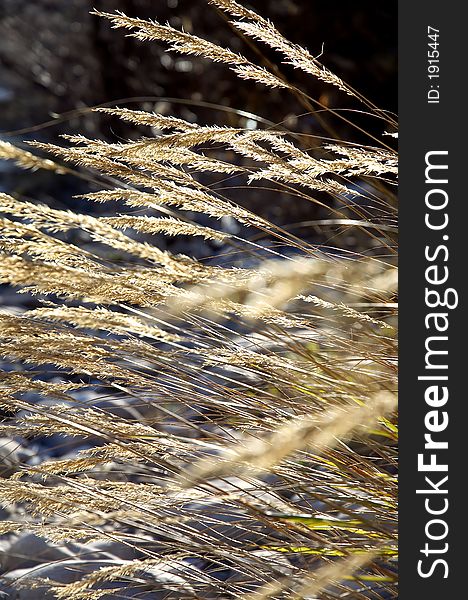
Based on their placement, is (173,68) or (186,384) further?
(173,68)

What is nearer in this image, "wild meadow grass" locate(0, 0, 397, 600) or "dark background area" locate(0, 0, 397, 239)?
"wild meadow grass" locate(0, 0, 397, 600)

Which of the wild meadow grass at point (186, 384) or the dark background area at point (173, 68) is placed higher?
the dark background area at point (173, 68)

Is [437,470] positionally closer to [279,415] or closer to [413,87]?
[279,415]

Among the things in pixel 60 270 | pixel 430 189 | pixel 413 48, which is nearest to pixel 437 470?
pixel 430 189

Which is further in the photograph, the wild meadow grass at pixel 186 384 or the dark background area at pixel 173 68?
the dark background area at pixel 173 68

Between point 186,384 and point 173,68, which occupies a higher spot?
point 173,68

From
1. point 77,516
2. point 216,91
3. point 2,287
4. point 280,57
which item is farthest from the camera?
point 216,91

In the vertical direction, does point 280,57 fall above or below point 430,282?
above

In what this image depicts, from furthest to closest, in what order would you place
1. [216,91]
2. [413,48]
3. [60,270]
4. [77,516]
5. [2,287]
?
1. [216,91]
2. [2,287]
3. [413,48]
4. [77,516]
5. [60,270]

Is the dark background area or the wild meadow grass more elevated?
the dark background area

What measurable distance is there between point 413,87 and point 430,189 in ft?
0.70

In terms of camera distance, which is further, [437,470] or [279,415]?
[279,415]

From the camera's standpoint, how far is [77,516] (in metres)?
1.22

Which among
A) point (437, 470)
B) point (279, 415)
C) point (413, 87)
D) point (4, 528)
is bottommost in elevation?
point (4, 528)
